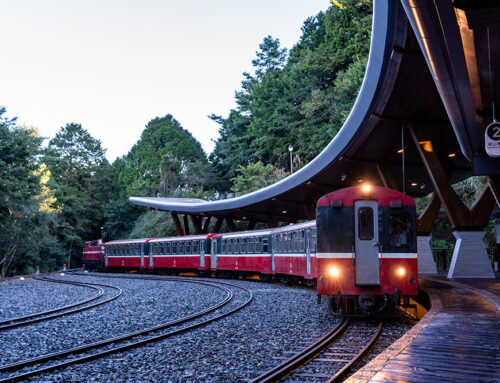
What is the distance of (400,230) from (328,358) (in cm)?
454

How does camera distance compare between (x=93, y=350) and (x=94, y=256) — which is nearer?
(x=93, y=350)

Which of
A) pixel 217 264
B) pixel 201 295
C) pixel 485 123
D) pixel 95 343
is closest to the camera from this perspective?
pixel 95 343

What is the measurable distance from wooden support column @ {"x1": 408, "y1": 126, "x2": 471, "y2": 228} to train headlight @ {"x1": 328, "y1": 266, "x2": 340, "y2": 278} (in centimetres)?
949

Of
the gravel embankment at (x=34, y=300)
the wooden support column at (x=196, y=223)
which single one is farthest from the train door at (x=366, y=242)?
the wooden support column at (x=196, y=223)

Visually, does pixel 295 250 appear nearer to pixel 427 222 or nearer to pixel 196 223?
pixel 427 222

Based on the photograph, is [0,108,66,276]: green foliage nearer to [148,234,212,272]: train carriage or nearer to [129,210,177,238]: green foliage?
[148,234,212,272]: train carriage

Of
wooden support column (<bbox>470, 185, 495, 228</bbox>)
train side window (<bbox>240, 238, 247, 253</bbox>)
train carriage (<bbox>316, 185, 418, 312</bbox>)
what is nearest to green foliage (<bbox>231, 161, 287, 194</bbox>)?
train side window (<bbox>240, 238, 247, 253</bbox>)

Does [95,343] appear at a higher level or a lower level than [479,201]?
lower

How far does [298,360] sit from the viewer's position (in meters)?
7.96

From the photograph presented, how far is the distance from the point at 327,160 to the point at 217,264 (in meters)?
10.2

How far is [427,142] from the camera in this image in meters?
20.4

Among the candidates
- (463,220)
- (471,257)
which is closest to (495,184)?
(463,220)

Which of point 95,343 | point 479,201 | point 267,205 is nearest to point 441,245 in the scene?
point 267,205

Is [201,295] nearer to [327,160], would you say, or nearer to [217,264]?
[327,160]
